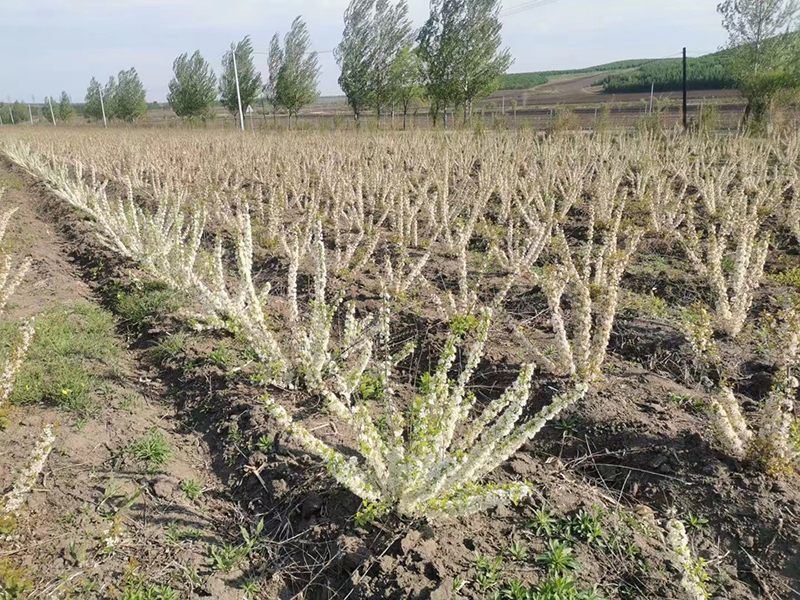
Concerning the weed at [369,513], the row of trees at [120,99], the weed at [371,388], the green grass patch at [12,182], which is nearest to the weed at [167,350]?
the weed at [371,388]

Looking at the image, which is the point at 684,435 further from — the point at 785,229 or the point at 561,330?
the point at 785,229

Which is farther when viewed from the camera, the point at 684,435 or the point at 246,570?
the point at 684,435

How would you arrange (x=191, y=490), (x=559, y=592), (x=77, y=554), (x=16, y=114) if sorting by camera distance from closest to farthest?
(x=559, y=592)
(x=77, y=554)
(x=191, y=490)
(x=16, y=114)

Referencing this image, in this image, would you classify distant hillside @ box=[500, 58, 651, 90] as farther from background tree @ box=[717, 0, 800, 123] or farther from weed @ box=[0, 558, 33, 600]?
weed @ box=[0, 558, 33, 600]

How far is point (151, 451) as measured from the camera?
3.12m

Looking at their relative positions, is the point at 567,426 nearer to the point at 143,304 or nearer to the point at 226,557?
the point at 226,557

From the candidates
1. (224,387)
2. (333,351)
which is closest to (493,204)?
(333,351)

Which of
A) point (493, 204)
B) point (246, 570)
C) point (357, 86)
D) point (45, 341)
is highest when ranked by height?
Result: point (357, 86)

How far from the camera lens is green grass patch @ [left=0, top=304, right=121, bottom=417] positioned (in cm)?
354

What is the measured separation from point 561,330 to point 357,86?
3040cm

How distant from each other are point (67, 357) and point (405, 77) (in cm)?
2929

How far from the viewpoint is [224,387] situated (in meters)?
3.77

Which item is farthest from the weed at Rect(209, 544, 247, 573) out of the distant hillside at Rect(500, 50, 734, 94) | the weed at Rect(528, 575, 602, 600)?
the distant hillside at Rect(500, 50, 734, 94)

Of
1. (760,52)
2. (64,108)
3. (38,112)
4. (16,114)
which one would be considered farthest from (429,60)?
(38,112)
